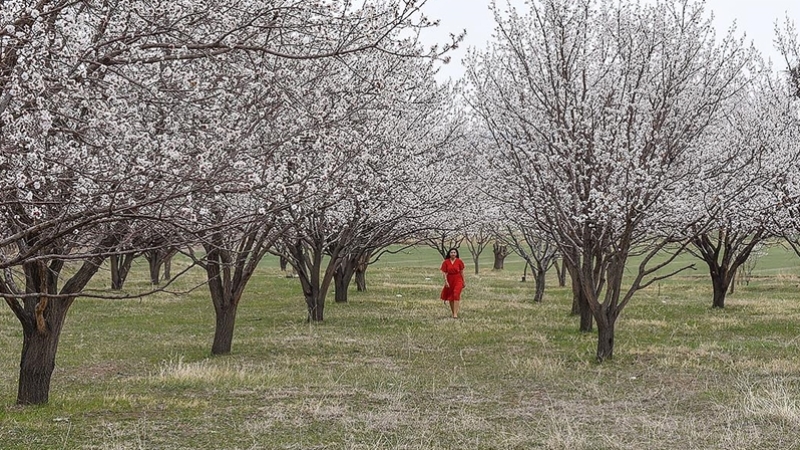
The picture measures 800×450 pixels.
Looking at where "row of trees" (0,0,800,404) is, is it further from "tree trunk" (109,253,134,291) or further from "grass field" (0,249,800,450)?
"tree trunk" (109,253,134,291)

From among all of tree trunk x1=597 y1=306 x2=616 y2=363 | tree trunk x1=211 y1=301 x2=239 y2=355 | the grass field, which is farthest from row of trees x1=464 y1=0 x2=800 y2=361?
tree trunk x1=211 y1=301 x2=239 y2=355

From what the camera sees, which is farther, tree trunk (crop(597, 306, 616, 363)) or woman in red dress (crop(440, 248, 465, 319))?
woman in red dress (crop(440, 248, 465, 319))

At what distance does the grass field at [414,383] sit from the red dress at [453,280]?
2.27 feet

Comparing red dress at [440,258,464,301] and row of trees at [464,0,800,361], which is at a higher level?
row of trees at [464,0,800,361]

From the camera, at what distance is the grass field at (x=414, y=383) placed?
26.0 ft

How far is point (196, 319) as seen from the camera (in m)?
21.0

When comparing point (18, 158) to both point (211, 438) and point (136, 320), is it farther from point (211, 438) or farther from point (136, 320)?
point (136, 320)

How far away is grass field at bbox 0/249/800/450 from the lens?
7.92 metres

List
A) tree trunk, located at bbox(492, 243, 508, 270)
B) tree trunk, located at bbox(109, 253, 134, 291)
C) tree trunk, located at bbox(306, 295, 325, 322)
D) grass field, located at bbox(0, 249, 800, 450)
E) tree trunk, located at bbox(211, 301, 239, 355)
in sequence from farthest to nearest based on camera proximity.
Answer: tree trunk, located at bbox(492, 243, 508, 270)
tree trunk, located at bbox(109, 253, 134, 291)
tree trunk, located at bbox(306, 295, 325, 322)
tree trunk, located at bbox(211, 301, 239, 355)
grass field, located at bbox(0, 249, 800, 450)

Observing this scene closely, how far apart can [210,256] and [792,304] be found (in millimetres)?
17991

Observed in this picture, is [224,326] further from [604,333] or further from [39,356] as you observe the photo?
[604,333]

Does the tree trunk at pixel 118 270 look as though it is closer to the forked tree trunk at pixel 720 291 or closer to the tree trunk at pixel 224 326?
the tree trunk at pixel 224 326

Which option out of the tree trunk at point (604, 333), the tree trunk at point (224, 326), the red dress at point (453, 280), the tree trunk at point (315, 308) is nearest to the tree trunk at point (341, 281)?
the red dress at point (453, 280)

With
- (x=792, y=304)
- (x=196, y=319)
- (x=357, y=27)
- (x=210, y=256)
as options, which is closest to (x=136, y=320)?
(x=196, y=319)
